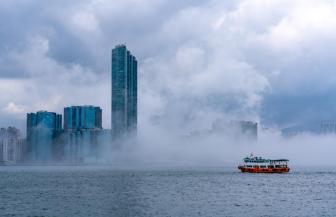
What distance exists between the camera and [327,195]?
136 metres

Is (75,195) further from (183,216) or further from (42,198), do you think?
(183,216)

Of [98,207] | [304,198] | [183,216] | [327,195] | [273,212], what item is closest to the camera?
[183,216]

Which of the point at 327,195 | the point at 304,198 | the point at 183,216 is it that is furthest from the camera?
the point at 327,195

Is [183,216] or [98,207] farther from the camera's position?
[98,207]

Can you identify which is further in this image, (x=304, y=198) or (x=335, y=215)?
(x=304, y=198)

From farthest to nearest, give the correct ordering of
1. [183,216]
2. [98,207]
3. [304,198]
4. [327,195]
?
[327,195] < [304,198] < [98,207] < [183,216]

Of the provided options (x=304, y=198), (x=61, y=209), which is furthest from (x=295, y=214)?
(x=61, y=209)

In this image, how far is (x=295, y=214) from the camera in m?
95.4

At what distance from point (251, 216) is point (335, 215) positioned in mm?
15950

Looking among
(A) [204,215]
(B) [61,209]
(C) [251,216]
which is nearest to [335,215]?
(C) [251,216]

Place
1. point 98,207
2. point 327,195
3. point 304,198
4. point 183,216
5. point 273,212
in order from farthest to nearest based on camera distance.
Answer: point 327,195 < point 304,198 < point 98,207 < point 273,212 < point 183,216

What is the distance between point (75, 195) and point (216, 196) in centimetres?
3807

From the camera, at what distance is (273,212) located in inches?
3856

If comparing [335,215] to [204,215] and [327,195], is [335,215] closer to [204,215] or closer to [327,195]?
[204,215]
